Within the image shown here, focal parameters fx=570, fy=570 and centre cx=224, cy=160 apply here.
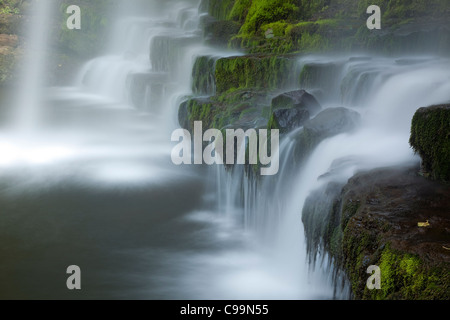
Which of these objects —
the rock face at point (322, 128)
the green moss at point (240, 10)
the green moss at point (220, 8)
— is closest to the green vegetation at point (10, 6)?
the green moss at point (220, 8)

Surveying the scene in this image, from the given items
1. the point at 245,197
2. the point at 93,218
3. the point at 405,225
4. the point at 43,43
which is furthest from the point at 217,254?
the point at 43,43

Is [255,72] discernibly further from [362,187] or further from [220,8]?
[220,8]

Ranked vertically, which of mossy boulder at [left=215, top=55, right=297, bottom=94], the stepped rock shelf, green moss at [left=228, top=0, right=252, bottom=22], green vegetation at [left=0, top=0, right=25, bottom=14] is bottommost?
the stepped rock shelf

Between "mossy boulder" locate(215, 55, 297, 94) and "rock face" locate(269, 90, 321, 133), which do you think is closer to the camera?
"rock face" locate(269, 90, 321, 133)

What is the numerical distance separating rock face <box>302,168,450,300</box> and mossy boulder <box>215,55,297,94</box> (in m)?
5.98

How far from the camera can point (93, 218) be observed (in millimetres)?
10664

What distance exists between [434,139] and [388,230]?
1.86m

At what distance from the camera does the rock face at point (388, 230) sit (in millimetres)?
5230

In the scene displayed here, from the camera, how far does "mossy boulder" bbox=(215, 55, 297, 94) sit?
13.2 metres

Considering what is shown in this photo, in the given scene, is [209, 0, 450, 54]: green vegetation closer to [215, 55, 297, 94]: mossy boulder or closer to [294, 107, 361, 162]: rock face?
[215, 55, 297, 94]: mossy boulder

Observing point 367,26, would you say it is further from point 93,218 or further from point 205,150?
point 93,218

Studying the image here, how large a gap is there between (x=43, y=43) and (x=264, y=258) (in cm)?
2116

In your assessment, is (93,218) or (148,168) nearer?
(93,218)

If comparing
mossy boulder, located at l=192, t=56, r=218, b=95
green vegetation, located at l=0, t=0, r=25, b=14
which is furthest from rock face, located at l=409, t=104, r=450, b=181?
green vegetation, located at l=0, t=0, r=25, b=14
